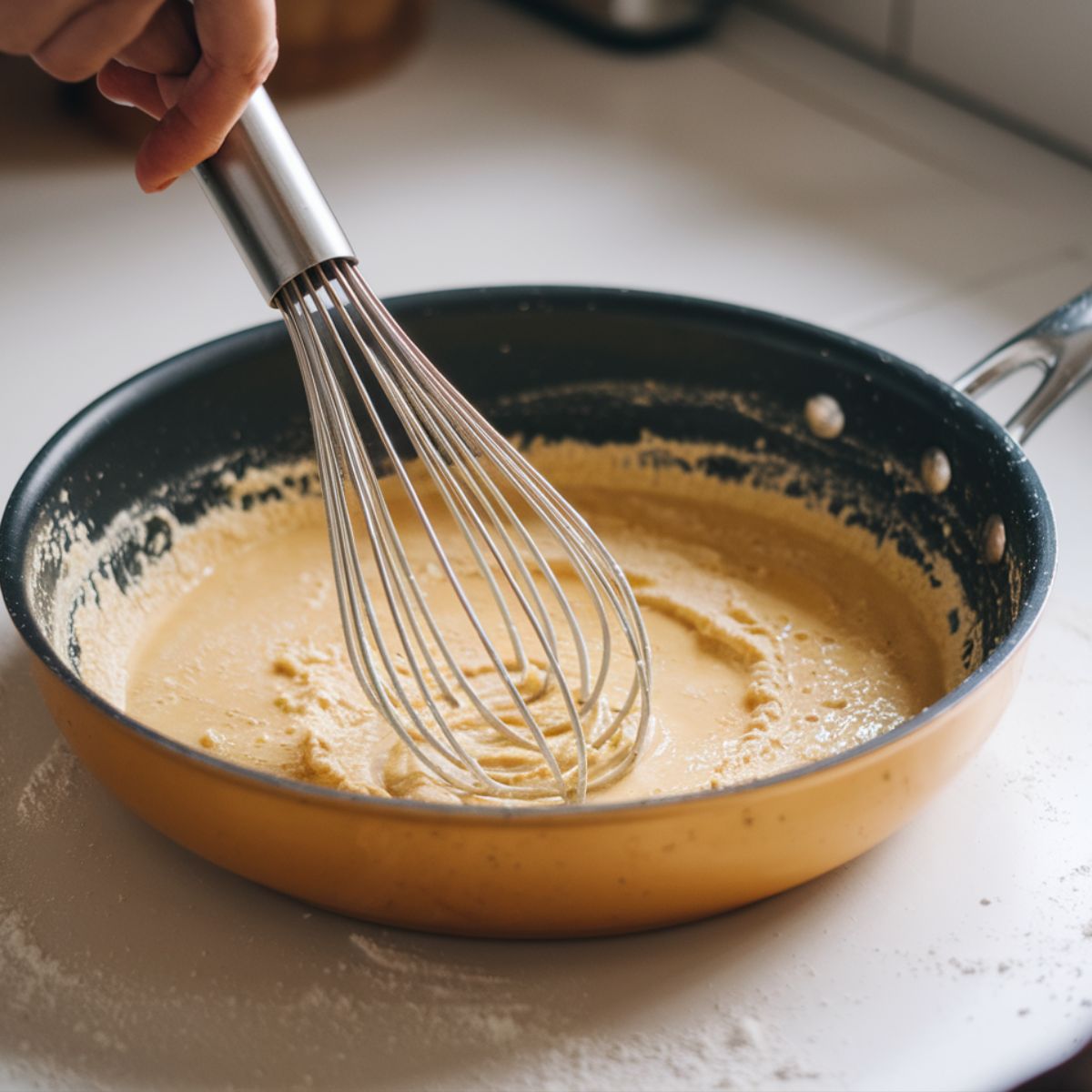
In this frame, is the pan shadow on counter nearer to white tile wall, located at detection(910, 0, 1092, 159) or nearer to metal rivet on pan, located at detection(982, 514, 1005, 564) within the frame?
metal rivet on pan, located at detection(982, 514, 1005, 564)

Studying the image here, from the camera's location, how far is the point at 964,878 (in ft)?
1.79

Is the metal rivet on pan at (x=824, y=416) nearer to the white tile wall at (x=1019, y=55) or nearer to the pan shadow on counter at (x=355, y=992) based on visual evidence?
the pan shadow on counter at (x=355, y=992)

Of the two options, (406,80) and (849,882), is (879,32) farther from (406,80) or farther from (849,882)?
(849,882)

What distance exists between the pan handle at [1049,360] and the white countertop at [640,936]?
9 centimetres

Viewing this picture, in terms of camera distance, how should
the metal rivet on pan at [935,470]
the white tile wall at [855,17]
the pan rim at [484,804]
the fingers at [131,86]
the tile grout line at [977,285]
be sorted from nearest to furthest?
the pan rim at [484,804], the fingers at [131,86], the metal rivet on pan at [935,470], the tile grout line at [977,285], the white tile wall at [855,17]

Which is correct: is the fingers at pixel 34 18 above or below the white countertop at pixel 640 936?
above

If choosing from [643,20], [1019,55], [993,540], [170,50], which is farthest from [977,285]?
[170,50]

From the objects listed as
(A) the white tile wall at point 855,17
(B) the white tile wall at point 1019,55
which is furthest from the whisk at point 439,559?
(A) the white tile wall at point 855,17

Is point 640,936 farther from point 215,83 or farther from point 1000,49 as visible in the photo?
point 1000,49

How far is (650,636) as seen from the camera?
69 cm

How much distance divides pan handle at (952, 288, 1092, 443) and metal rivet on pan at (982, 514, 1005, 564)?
43mm

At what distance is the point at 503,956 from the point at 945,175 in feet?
2.55

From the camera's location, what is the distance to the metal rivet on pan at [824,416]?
0.74 meters

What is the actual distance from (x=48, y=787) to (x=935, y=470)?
42 centimetres
